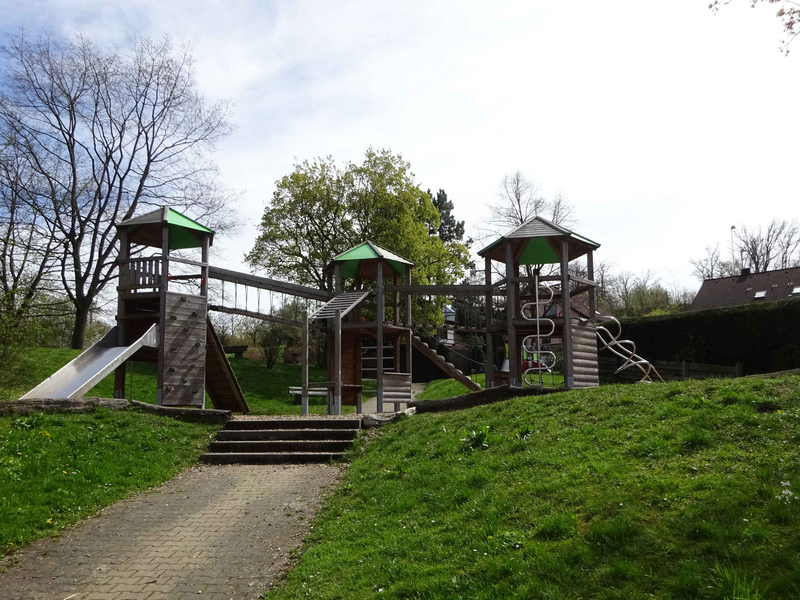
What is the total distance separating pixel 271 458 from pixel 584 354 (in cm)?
885

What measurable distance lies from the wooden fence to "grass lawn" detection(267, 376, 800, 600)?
11.5 m

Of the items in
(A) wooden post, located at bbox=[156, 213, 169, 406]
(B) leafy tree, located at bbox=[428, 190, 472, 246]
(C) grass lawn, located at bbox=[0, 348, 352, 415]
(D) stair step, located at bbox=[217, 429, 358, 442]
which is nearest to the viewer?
(D) stair step, located at bbox=[217, 429, 358, 442]

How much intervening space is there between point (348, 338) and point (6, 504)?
1260cm

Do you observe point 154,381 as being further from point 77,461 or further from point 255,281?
point 77,461

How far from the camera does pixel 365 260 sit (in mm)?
20891

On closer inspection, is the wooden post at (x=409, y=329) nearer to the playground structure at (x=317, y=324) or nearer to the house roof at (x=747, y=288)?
the playground structure at (x=317, y=324)

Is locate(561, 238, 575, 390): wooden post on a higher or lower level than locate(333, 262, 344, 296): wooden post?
lower

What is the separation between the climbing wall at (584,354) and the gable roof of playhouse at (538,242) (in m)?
2.43

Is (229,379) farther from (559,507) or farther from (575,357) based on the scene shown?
(559,507)

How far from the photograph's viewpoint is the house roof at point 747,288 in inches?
1415

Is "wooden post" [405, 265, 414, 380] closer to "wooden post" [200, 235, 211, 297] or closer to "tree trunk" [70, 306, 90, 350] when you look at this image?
"wooden post" [200, 235, 211, 297]

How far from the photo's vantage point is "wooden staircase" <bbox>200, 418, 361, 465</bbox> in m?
12.2

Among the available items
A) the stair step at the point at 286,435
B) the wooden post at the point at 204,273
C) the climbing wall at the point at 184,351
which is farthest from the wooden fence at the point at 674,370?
the wooden post at the point at 204,273

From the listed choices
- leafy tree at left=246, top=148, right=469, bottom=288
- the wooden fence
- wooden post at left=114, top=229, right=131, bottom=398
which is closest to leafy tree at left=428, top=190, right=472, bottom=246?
leafy tree at left=246, top=148, right=469, bottom=288
